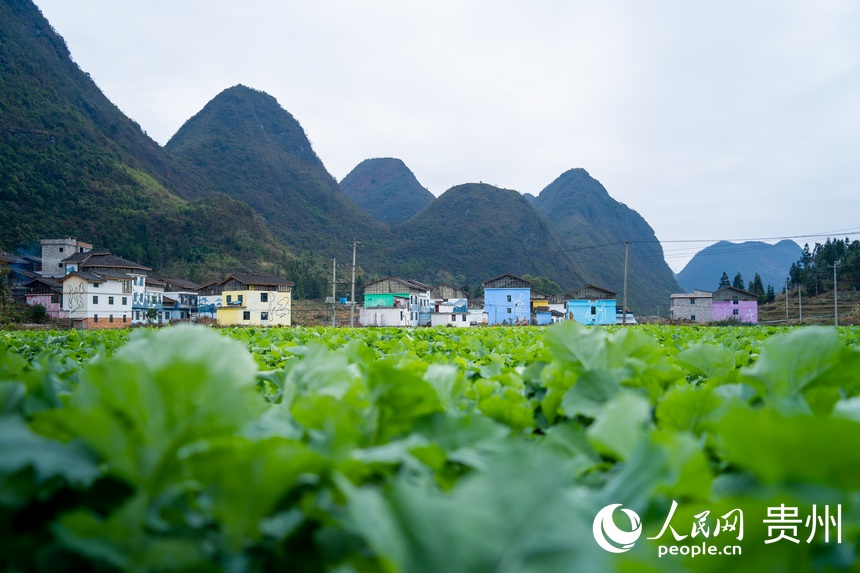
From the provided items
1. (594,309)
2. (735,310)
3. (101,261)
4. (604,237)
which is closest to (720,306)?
(735,310)

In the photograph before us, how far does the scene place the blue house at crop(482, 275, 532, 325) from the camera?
56.1 m

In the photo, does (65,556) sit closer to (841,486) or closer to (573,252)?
(841,486)

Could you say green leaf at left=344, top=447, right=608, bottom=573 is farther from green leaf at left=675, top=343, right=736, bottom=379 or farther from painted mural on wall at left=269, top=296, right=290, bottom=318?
painted mural on wall at left=269, top=296, right=290, bottom=318

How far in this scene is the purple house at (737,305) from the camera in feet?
180

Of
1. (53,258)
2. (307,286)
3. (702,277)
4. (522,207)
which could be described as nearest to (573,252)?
(522,207)

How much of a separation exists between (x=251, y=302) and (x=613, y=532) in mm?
49255

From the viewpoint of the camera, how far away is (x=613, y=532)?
1.97 ft

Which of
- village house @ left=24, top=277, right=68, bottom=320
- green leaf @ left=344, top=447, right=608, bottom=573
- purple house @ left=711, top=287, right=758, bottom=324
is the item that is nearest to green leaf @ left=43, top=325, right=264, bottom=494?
green leaf @ left=344, top=447, right=608, bottom=573

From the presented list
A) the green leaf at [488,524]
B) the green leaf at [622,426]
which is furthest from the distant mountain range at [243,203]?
the green leaf at [488,524]

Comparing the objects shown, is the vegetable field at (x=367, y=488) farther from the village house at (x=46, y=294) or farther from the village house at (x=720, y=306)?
the village house at (x=720, y=306)

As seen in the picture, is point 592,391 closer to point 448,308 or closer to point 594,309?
point 594,309

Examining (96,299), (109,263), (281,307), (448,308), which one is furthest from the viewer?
(448,308)

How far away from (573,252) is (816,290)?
60.7 metres

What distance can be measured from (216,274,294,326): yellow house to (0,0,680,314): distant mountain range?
21261 millimetres
